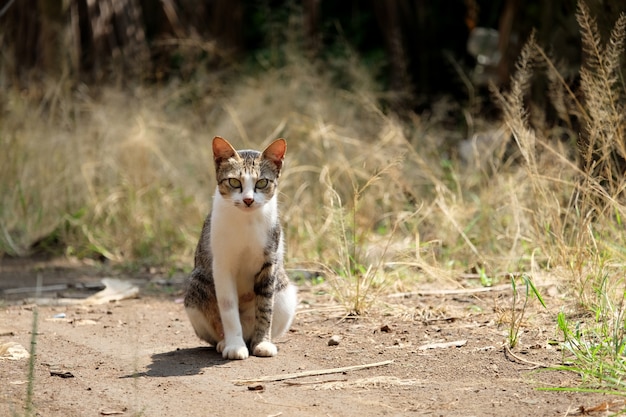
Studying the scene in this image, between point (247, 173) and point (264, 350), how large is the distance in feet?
2.79

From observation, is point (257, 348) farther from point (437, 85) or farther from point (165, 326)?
point (437, 85)

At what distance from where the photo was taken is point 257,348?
4195 mm

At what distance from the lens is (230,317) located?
4.13 metres

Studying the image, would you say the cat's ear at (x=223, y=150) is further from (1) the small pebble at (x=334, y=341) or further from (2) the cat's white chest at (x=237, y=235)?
(1) the small pebble at (x=334, y=341)

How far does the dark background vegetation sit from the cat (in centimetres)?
399

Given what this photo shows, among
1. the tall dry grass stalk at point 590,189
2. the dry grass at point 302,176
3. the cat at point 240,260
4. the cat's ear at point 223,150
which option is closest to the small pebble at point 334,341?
the cat at point 240,260

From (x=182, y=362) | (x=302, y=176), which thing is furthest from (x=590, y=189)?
(x=302, y=176)

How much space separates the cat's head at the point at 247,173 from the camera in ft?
13.4

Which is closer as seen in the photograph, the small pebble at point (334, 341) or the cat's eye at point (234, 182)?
the cat's eye at point (234, 182)

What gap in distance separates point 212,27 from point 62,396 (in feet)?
26.9

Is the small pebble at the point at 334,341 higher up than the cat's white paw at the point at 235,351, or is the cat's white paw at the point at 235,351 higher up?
the cat's white paw at the point at 235,351

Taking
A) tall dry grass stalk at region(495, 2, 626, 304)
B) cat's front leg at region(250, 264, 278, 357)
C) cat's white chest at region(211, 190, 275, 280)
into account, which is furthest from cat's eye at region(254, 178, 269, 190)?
tall dry grass stalk at region(495, 2, 626, 304)

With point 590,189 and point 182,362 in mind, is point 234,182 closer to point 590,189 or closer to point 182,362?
point 182,362

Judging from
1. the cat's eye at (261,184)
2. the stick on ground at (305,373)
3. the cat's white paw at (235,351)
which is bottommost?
the cat's white paw at (235,351)
